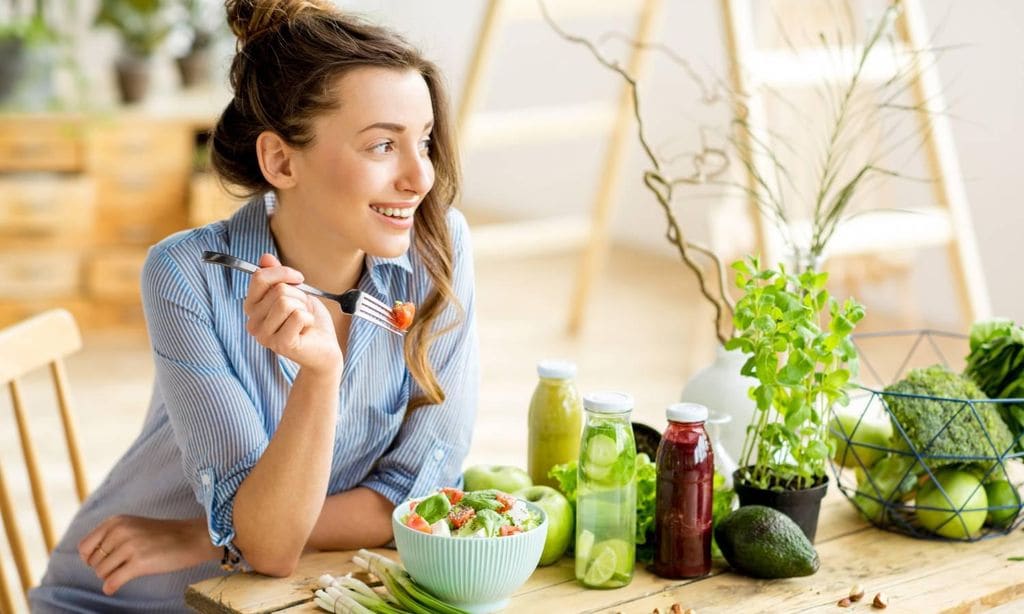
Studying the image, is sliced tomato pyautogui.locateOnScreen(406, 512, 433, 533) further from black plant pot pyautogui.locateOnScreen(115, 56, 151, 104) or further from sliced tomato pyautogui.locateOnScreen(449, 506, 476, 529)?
black plant pot pyautogui.locateOnScreen(115, 56, 151, 104)

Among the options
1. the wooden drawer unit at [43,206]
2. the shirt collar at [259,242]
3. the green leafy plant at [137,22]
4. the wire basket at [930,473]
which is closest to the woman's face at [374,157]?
the shirt collar at [259,242]

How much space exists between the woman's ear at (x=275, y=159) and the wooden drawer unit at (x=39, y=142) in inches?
125

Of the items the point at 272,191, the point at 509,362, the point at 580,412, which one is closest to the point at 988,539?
the point at 580,412

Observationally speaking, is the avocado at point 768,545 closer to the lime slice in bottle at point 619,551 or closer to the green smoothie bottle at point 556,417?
the lime slice in bottle at point 619,551

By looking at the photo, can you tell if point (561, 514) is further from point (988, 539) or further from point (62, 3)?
point (62, 3)

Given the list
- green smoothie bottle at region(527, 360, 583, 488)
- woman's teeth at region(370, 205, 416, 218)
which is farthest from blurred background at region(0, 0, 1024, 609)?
woman's teeth at region(370, 205, 416, 218)

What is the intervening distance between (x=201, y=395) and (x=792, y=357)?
688 mm

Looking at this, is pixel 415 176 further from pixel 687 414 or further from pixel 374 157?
pixel 687 414

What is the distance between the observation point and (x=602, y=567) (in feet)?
4.64

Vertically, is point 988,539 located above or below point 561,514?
below

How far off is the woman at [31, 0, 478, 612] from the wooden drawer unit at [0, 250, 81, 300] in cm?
286

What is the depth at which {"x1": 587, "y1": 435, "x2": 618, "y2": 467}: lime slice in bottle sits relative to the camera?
1392 millimetres

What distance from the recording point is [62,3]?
601 centimetres

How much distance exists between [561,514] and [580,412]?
21 centimetres
